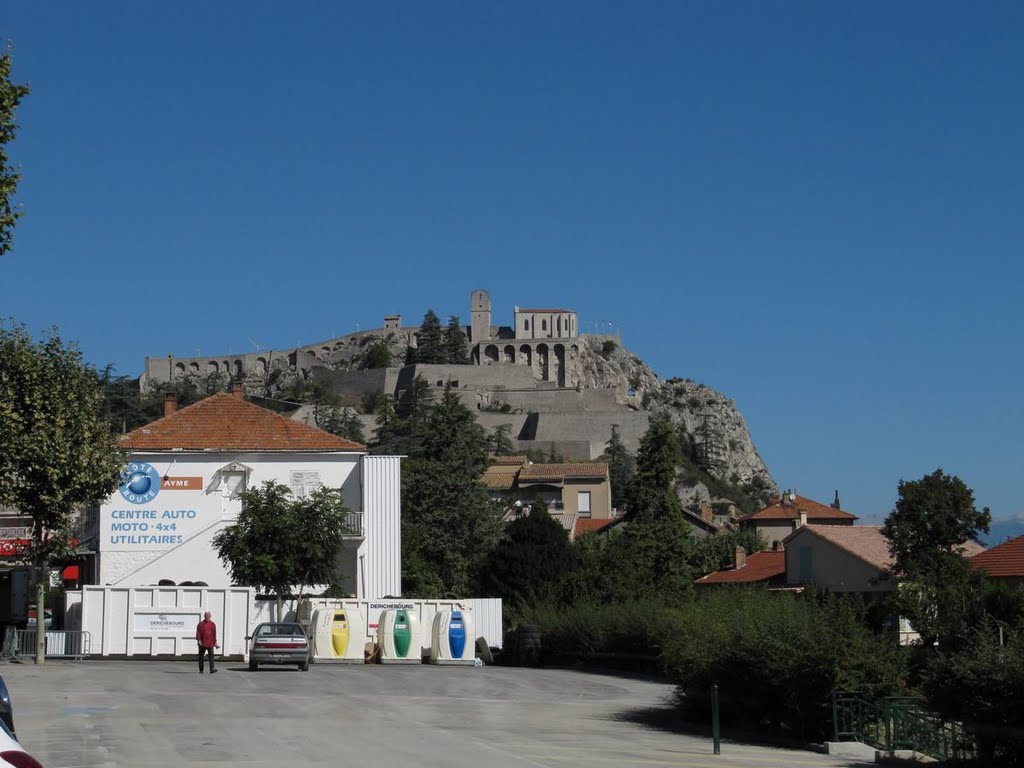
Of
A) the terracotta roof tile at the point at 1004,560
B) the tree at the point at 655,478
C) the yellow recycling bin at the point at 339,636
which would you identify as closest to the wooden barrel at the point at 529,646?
the yellow recycling bin at the point at 339,636

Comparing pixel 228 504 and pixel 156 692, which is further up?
pixel 228 504

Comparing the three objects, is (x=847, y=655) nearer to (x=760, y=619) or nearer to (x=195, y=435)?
(x=760, y=619)

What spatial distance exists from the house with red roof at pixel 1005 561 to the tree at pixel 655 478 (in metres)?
22.2

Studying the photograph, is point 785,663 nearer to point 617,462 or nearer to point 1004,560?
point 1004,560

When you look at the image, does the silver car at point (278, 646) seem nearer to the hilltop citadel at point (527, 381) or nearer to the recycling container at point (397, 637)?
the recycling container at point (397, 637)

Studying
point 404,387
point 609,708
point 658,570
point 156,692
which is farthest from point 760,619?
point 404,387

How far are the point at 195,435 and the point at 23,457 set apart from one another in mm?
14961

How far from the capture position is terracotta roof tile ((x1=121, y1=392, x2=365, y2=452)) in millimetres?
48562

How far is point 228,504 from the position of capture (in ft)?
158

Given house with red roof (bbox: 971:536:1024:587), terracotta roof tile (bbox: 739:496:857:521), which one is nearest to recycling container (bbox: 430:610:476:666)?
house with red roof (bbox: 971:536:1024:587)

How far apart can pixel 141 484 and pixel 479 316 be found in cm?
14934

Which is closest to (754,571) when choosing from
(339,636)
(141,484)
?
(141,484)

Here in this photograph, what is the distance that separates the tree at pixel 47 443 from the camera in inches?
1350

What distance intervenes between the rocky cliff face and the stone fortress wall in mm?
3036
